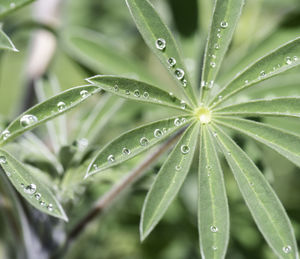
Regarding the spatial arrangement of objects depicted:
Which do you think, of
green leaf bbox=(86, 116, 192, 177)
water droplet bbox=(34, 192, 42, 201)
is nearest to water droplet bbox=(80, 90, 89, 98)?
green leaf bbox=(86, 116, 192, 177)

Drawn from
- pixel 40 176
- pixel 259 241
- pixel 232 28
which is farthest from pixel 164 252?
pixel 232 28

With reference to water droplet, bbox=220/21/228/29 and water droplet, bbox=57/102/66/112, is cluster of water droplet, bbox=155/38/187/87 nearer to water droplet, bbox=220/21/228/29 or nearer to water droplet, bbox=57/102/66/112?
water droplet, bbox=220/21/228/29

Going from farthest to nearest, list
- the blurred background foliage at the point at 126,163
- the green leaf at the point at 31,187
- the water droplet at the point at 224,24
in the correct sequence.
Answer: the blurred background foliage at the point at 126,163 → the water droplet at the point at 224,24 → the green leaf at the point at 31,187

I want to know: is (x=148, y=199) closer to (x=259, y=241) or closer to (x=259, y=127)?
(x=259, y=127)

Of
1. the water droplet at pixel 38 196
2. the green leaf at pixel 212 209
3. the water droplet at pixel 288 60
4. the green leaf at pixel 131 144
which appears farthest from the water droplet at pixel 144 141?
the water droplet at pixel 288 60

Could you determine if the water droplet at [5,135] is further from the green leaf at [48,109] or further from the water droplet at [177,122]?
the water droplet at [177,122]

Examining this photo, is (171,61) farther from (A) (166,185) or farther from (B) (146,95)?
(A) (166,185)
